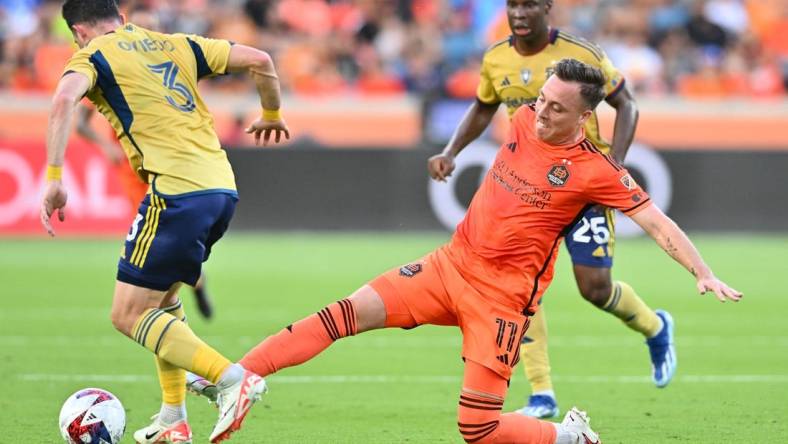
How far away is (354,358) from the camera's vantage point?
396 inches

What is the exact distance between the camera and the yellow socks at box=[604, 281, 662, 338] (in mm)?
8203

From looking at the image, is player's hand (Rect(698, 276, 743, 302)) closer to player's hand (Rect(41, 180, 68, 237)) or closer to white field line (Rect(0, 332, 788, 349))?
player's hand (Rect(41, 180, 68, 237))

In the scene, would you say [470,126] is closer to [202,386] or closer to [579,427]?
[579,427]

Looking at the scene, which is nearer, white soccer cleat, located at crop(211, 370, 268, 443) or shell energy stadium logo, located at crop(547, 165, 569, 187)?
white soccer cleat, located at crop(211, 370, 268, 443)

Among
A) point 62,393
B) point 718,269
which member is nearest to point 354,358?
point 62,393

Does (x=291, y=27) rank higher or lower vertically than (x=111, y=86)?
lower

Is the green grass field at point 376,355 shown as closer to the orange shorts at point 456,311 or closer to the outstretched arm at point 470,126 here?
the orange shorts at point 456,311

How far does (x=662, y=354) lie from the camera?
851 centimetres

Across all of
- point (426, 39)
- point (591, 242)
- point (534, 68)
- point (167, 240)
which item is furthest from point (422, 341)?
point (426, 39)

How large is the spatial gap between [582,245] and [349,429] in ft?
5.89

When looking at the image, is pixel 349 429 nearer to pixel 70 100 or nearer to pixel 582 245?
pixel 582 245

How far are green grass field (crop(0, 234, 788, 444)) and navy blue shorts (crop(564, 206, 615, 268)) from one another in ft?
2.93

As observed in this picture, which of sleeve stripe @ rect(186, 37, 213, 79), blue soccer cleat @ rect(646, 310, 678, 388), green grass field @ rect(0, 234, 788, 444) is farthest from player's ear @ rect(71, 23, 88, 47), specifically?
blue soccer cleat @ rect(646, 310, 678, 388)

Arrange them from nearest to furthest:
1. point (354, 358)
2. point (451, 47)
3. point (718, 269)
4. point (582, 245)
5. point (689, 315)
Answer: point (582, 245), point (354, 358), point (689, 315), point (718, 269), point (451, 47)
